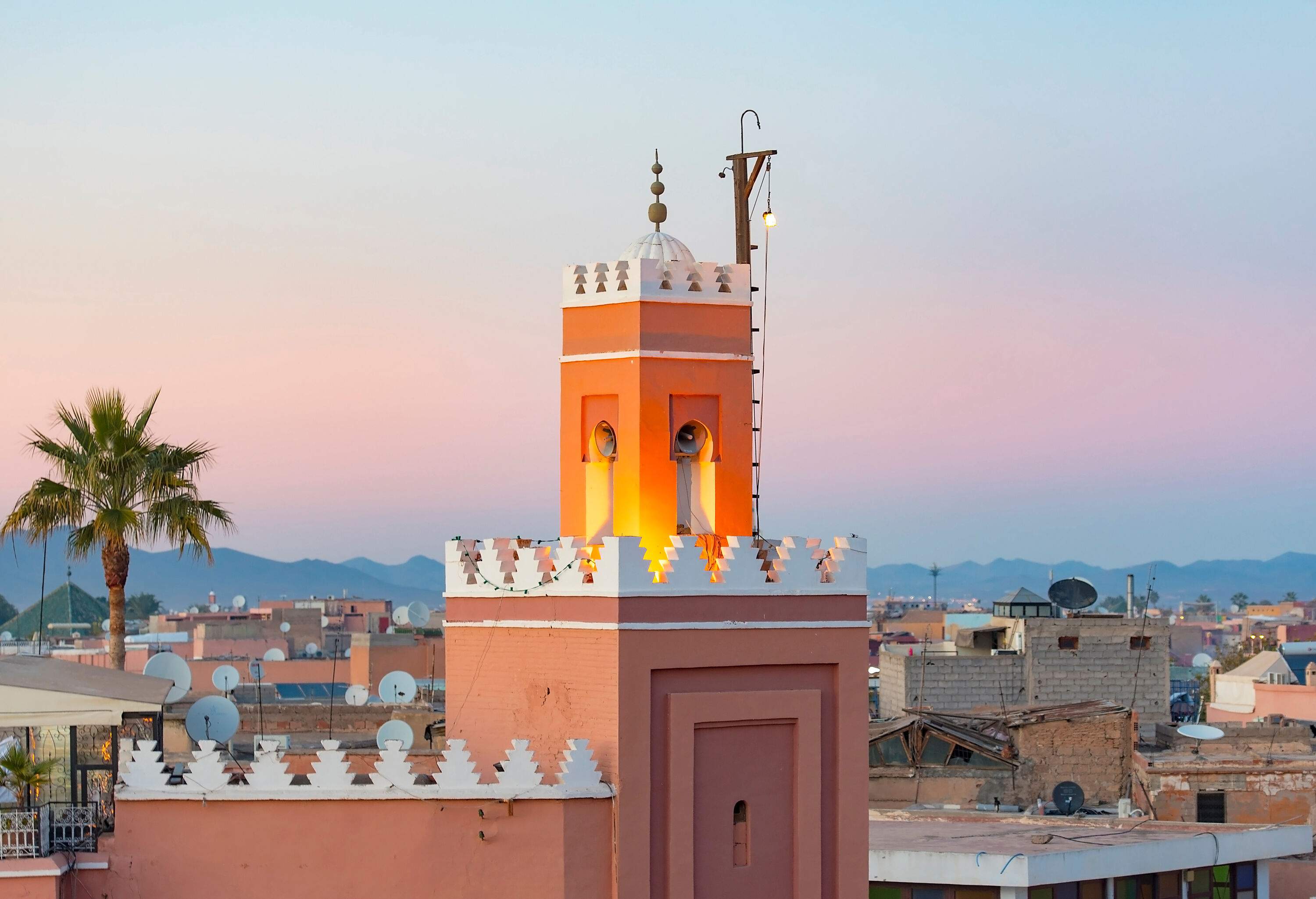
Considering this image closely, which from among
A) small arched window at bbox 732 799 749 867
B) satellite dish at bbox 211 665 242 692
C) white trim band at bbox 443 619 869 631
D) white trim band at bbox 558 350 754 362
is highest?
white trim band at bbox 558 350 754 362

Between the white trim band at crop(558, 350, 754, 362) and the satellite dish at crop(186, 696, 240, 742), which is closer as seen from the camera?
the white trim band at crop(558, 350, 754, 362)

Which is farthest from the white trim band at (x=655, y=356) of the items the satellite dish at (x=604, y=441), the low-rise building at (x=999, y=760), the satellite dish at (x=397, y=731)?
the low-rise building at (x=999, y=760)

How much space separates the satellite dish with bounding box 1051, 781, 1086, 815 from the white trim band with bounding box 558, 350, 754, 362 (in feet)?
59.1

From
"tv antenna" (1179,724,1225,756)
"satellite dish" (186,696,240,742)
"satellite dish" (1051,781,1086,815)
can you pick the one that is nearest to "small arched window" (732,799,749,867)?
"satellite dish" (186,696,240,742)

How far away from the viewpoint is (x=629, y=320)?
62.1 feet

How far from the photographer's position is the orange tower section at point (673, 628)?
1788 cm

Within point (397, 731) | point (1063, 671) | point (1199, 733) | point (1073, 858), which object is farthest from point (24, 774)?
point (1063, 671)

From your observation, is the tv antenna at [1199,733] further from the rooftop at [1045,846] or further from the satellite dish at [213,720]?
the satellite dish at [213,720]

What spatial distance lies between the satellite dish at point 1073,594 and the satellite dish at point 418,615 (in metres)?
36.1

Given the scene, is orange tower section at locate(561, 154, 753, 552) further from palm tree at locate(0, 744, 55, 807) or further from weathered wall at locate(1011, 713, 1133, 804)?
weathered wall at locate(1011, 713, 1133, 804)

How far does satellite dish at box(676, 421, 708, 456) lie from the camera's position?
19359 millimetres

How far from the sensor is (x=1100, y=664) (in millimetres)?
47969

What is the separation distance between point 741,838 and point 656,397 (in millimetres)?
4471

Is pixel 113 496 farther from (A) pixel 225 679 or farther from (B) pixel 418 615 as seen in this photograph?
(B) pixel 418 615
